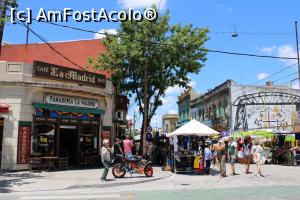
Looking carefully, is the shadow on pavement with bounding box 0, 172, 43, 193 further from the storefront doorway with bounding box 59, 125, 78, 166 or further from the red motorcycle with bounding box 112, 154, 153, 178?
the storefront doorway with bounding box 59, 125, 78, 166

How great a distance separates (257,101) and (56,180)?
3084 cm

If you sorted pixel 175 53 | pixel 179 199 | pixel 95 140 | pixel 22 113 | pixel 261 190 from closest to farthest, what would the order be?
pixel 179 199, pixel 261 190, pixel 22 113, pixel 95 140, pixel 175 53

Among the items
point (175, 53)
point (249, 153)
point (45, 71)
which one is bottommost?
point (249, 153)

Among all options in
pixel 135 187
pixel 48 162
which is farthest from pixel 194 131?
pixel 48 162

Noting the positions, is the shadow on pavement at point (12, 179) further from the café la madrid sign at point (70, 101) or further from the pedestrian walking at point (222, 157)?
the pedestrian walking at point (222, 157)

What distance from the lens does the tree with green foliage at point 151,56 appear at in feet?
85.2

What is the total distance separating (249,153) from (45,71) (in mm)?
10824

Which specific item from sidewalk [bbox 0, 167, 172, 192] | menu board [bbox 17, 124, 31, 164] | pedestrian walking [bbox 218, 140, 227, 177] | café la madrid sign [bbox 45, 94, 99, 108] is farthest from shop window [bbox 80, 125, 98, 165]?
pedestrian walking [bbox 218, 140, 227, 177]

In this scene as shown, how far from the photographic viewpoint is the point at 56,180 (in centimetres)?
1650

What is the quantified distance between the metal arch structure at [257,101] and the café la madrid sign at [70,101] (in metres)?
23.3

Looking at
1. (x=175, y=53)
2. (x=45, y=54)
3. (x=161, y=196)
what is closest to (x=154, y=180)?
(x=161, y=196)

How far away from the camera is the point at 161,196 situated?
1258cm

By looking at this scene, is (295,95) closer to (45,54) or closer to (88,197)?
(45,54)

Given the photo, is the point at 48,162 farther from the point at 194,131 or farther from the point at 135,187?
the point at 194,131
